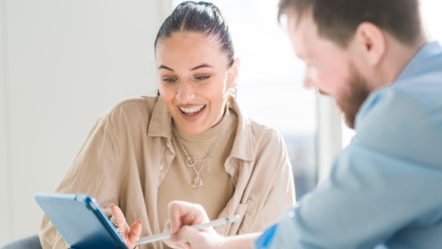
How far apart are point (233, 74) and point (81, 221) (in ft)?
2.99

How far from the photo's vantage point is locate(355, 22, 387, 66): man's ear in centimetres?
106

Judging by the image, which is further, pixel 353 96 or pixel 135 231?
pixel 135 231

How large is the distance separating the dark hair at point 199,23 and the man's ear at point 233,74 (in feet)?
0.06

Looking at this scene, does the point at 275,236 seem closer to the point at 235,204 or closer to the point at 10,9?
the point at 235,204

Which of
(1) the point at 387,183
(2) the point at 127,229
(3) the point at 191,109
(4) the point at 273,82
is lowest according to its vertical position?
(2) the point at 127,229

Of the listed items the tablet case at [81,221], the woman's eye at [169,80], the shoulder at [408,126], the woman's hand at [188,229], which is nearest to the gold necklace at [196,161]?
the woman's eye at [169,80]

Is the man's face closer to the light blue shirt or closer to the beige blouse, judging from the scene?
the light blue shirt

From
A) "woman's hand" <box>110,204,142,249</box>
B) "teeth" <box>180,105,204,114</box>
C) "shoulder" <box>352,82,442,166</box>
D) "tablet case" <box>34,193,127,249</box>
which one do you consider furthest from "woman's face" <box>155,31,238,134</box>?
"shoulder" <box>352,82,442,166</box>

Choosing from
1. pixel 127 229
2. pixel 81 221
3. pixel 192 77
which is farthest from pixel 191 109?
pixel 81 221

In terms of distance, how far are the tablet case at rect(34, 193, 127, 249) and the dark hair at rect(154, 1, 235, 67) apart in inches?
31.2

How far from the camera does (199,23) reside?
6.70 ft

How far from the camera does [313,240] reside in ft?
3.25

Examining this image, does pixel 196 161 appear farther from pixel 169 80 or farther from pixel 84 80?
pixel 84 80

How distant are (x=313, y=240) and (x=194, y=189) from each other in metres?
1.06
